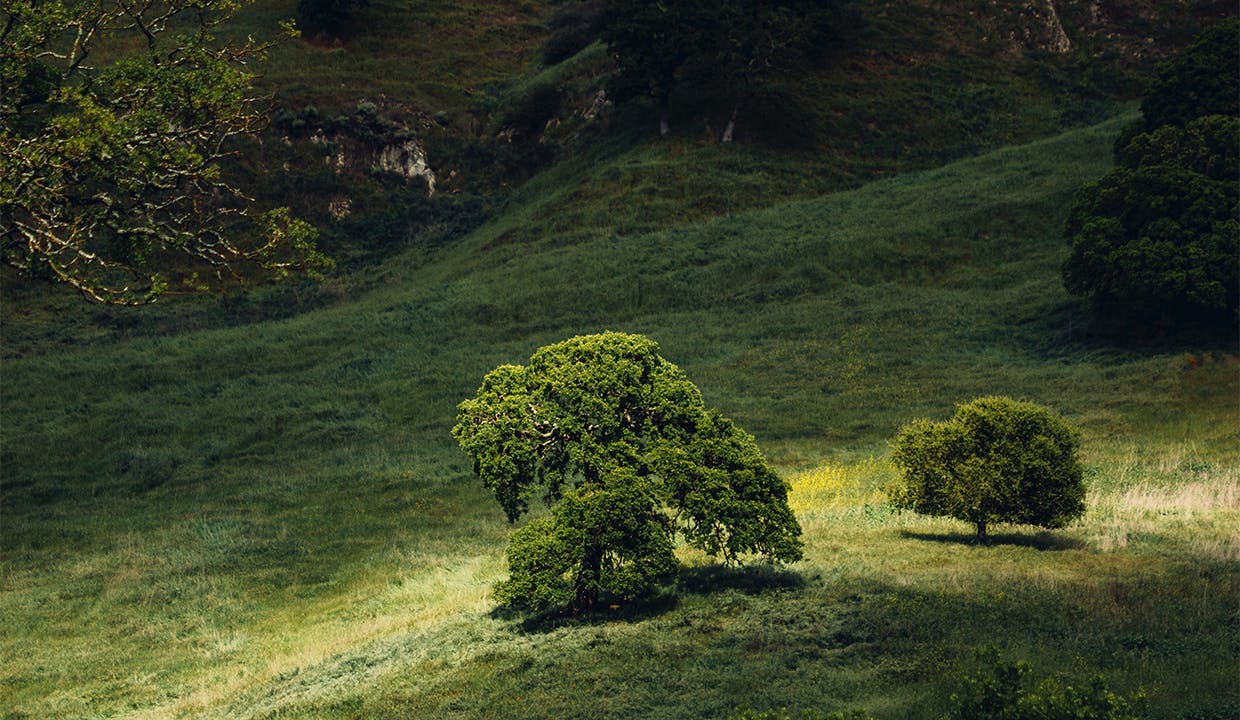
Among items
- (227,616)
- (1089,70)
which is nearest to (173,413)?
(227,616)

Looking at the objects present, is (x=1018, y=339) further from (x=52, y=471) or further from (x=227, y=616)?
(x=52, y=471)

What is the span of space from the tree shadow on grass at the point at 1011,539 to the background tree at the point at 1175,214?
23.6m

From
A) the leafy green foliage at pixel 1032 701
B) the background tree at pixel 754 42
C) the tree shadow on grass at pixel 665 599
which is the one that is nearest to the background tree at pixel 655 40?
the background tree at pixel 754 42

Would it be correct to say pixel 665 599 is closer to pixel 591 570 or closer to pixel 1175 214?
pixel 591 570

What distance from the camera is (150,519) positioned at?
133 feet

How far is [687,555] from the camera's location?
28547 mm

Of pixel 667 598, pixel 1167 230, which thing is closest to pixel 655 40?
pixel 1167 230

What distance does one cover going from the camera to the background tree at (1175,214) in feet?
158

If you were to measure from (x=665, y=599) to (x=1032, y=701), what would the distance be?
12412 millimetres

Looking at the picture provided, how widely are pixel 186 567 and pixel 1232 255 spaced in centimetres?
4165

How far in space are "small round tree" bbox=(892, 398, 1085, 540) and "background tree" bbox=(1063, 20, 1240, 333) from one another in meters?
23.6

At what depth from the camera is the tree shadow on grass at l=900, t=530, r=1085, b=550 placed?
89.9 ft

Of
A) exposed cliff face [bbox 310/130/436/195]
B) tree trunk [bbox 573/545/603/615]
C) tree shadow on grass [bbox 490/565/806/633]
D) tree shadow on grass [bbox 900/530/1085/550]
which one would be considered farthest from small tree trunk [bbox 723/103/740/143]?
tree trunk [bbox 573/545/603/615]

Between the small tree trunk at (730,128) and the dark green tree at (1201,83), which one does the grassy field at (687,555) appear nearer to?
the small tree trunk at (730,128)
